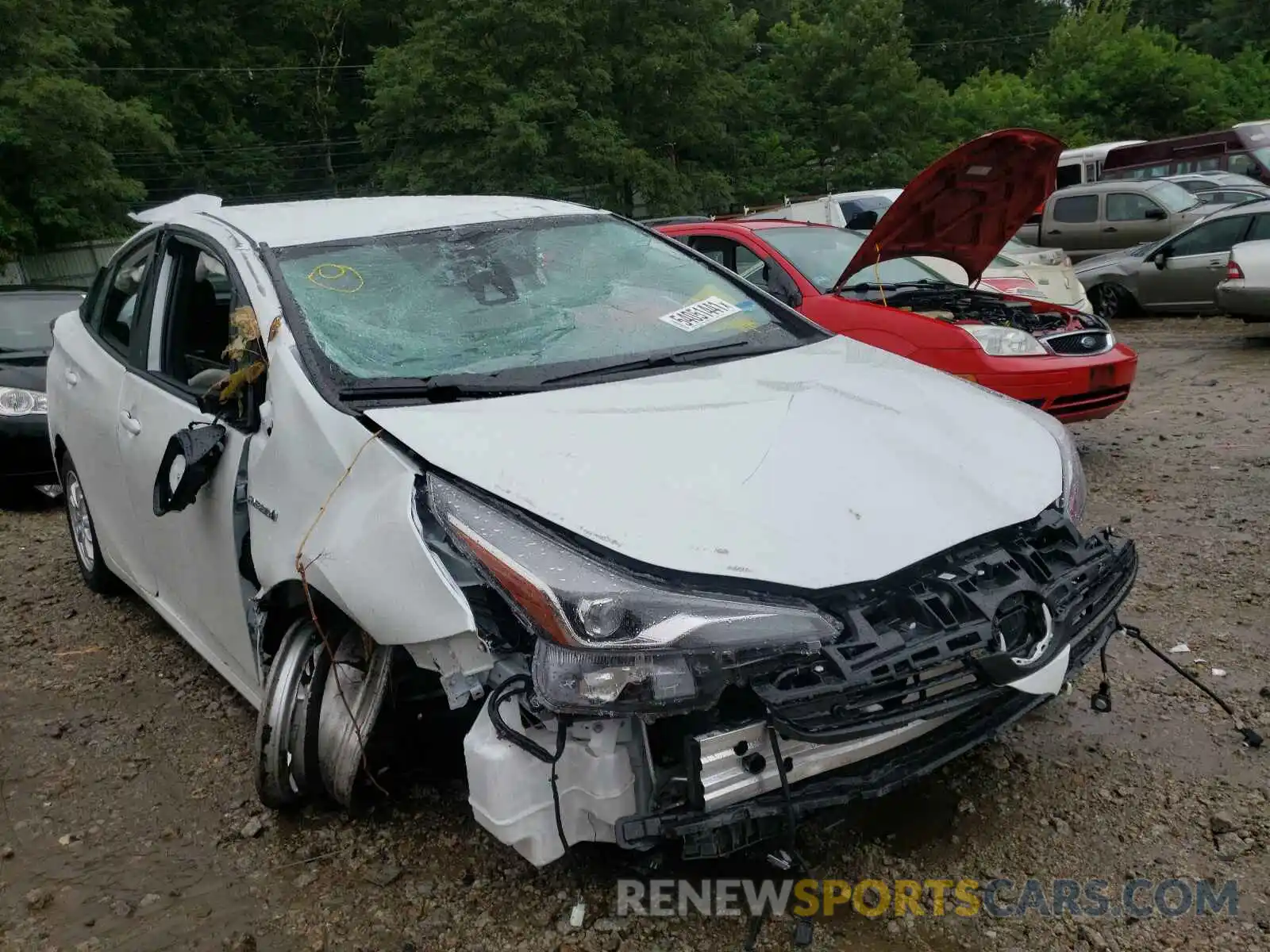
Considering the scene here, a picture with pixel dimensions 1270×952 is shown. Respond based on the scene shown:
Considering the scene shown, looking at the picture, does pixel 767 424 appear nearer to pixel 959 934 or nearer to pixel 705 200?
pixel 959 934

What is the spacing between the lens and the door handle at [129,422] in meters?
3.74

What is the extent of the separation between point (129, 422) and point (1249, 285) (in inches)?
401

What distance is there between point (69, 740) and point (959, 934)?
306cm

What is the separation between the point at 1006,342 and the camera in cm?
641

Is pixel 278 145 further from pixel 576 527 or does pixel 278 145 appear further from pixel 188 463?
pixel 576 527

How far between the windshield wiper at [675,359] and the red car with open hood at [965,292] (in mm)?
2171

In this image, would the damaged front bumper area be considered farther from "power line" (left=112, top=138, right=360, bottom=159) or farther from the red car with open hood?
"power line" (left=112, top=138, right=360, bottom=159)

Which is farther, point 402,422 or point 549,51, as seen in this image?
point 549,51

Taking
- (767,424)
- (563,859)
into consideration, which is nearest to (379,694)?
(563,859)

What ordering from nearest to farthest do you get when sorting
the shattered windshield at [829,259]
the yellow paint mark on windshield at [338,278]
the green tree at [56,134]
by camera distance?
the yellow paint mark on windshield at [338,278], the shattered windshield at [829,259], the green tree at [56,134]

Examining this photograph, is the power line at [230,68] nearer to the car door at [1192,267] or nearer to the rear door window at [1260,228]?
the car door at [1192,267]

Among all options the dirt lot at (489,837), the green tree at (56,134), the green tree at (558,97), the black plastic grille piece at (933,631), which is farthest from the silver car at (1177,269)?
the green tree at (56,134)

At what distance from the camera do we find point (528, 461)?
2559mm

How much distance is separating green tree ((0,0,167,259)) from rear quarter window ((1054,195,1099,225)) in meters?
17.7
